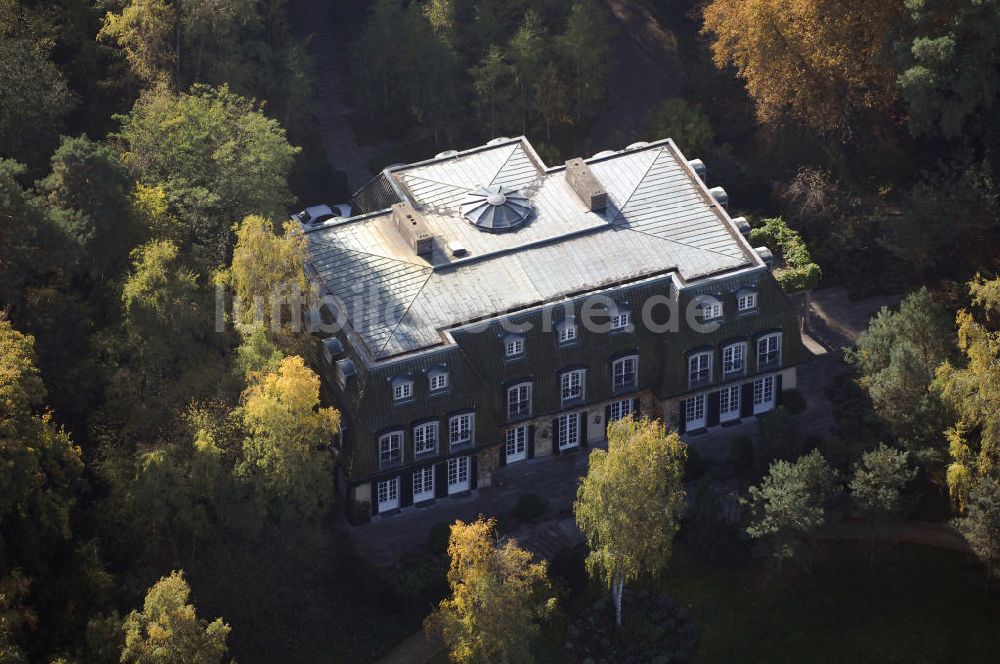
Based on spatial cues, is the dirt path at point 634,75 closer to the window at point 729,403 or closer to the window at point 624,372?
the window at point 729,403

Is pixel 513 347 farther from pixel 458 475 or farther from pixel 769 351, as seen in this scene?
pixel 769 351

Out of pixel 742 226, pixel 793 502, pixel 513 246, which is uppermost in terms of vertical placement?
pixel 742 226

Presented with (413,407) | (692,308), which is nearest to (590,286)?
(692,308)

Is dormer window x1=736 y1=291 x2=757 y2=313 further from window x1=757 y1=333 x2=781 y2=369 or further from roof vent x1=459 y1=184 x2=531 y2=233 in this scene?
roof vent x1=459 y1=184 x2=531 y2=233

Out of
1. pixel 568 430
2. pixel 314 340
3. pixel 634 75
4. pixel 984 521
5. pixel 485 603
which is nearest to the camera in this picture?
pixel 485 603

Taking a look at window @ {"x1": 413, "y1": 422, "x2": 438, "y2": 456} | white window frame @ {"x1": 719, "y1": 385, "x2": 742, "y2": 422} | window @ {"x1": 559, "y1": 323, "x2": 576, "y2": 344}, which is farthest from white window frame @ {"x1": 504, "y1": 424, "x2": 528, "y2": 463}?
white window frame @ {"x1": 719, "y1": 385, "x2": 742, "y2": 422}

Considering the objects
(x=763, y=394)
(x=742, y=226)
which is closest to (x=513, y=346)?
(x=742, y=226)
